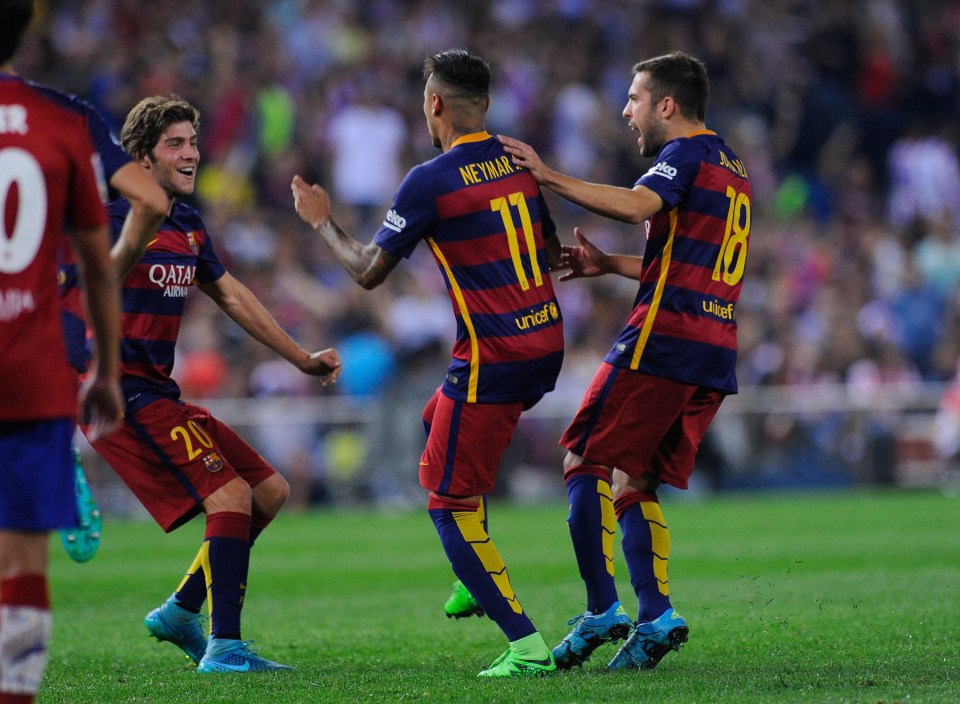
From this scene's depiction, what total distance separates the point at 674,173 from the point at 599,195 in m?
0.41

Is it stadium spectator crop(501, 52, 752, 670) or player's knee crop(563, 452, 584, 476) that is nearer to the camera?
stadium spectator crop(501, 52, 752, 670)

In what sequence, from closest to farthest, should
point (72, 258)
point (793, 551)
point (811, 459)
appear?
point (72, 258) → point (793, 551) → point (811, 459)

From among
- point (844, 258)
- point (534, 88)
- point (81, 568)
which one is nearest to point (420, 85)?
point (534, 88)

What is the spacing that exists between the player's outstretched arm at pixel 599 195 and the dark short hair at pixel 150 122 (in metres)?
1.55

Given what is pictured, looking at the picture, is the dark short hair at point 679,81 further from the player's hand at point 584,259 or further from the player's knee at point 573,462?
the player's knee at point 573,462

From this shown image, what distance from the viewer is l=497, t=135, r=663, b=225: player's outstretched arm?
18.9 ft

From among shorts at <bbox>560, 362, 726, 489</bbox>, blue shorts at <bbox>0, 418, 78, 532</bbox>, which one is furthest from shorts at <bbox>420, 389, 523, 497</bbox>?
blue shorts at <bbox>0, 418, 78, 532</bbox>

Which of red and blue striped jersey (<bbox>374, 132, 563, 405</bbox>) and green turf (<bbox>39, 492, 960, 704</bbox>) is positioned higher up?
red and blue striped jersey (<bbox>374, 132, 563, 405</bbox>)

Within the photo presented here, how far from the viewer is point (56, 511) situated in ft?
13.5

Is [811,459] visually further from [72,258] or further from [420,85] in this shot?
[72,258]

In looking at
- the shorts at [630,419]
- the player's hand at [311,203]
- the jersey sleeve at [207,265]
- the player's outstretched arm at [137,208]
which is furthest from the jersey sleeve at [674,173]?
the player's outstretched arm at [137,208]

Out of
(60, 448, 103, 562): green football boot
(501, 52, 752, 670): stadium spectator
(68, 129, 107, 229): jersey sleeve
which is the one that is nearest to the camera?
(68, 129, 107, 229): jersey sleeve

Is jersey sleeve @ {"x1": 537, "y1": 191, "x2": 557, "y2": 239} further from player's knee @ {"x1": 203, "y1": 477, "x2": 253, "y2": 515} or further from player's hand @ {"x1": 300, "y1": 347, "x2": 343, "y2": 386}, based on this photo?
player's knee @ {"x1": 203, "y1": 477, "x2": 253, "y2": 515}

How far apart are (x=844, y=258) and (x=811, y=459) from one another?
11.6ft
